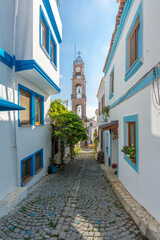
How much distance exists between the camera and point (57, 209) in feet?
11.4

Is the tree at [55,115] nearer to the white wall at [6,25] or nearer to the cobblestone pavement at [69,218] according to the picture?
the cobblestone pavement at [69,218]

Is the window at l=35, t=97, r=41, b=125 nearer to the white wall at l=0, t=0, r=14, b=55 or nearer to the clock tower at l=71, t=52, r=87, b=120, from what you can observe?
the white wall at l=0, t=0, r=14, b=55

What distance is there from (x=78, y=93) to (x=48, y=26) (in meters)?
21.8

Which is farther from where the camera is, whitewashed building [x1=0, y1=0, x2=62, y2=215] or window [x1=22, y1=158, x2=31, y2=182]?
window [x1=22, y1=158, x2=31, y2=182]

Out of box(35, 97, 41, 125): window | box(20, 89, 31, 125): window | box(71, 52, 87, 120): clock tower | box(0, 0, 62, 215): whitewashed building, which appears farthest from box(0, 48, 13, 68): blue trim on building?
box(71, 52, 87, 120): clock tower

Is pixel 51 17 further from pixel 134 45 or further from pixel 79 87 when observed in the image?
pixel 79 87

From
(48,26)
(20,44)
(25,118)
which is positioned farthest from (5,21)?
(25,118)

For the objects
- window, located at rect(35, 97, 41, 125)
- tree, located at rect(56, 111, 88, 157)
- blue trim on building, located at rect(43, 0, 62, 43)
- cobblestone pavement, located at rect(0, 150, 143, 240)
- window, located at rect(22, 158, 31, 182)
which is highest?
blue trim on building, located at rect(43, 0, 62, 43)

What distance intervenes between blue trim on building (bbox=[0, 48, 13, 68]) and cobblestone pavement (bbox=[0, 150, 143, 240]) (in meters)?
4.08

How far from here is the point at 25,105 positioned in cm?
512

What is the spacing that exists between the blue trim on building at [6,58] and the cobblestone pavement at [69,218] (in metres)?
4.08

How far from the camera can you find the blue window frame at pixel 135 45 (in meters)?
3.33

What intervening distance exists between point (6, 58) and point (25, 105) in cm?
189

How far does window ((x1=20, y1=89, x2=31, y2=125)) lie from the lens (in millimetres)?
4802
